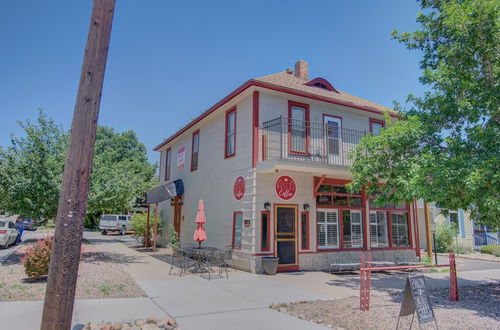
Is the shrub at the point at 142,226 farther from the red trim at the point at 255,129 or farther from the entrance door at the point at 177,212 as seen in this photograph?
the red trim at the point at 255,129

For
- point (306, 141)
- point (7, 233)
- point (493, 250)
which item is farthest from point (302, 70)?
point (7, 233)

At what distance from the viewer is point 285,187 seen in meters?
11.7

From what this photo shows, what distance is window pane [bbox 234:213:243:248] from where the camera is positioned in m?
11.9

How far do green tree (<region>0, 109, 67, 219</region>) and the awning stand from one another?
527 centimetres

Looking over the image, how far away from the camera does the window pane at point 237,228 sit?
11.9 m

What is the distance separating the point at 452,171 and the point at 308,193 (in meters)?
5.54

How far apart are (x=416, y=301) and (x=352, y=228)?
821 centimetres

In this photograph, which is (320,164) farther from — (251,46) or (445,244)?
(445,244)

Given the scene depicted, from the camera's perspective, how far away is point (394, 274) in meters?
11.8

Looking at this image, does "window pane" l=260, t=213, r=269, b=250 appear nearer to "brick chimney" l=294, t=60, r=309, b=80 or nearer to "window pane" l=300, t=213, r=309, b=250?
"window pane" l=300, t=213, r=309, b=250

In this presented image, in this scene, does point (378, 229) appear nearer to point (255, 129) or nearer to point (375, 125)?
point (375, 125)

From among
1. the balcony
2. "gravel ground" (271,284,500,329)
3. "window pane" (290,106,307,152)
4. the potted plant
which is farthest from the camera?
"window pane" (290,106,307,152)

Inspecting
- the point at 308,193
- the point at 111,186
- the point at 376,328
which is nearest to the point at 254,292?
the point at 376,328

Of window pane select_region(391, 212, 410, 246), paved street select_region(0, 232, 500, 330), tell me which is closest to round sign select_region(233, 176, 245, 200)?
paved street select_region(0, 232, 500, 330)
